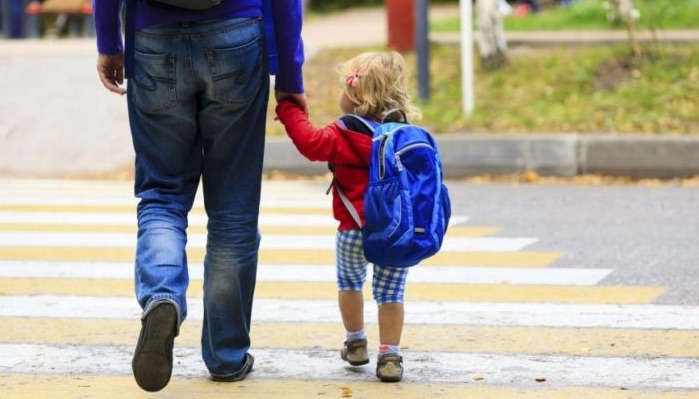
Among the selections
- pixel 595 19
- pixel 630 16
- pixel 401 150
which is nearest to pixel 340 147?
pixel 401 150

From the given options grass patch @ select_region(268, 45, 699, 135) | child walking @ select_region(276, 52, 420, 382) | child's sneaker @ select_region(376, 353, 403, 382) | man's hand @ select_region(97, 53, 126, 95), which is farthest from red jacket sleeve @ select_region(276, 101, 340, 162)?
grass patch @ select_region(268, 45, 699, 135)

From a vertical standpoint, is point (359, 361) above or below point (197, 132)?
below

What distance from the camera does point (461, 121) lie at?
39.1ft

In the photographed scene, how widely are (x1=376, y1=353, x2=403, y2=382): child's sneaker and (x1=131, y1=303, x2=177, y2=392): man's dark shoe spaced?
0.87 m

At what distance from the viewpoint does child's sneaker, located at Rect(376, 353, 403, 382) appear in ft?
15.5

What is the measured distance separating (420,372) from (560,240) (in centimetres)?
324

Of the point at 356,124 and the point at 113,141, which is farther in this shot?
the point at 113,141

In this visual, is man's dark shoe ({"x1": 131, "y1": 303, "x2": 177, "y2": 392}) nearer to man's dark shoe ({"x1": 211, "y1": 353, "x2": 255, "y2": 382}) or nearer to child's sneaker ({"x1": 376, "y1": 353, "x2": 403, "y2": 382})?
man's dark shoe ({"x1": 211, "y1": 353, "x2": 255, "y2": 382})

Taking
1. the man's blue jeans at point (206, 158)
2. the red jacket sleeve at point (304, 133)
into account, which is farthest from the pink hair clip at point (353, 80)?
the man's blue jeans at point (206, 158)

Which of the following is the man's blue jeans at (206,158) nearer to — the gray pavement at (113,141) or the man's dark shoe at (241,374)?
the man's dark shoe at (241,374)

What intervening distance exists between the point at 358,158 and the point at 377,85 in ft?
0.82

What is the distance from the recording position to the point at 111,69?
4516 mm

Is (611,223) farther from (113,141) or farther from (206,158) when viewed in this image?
(113,141)

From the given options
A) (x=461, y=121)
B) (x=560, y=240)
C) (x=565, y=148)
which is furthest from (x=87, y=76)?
(x=560, y=240)
